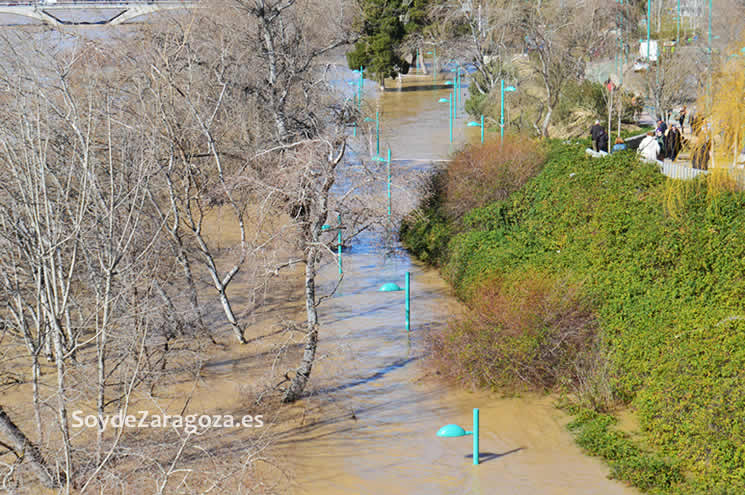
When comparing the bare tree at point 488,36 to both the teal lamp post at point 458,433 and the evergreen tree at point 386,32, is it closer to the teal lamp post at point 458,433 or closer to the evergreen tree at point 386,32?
the evergreen tree at point 386,32

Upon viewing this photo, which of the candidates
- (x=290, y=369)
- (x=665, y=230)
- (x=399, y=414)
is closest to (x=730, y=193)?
(x=665, y=230)

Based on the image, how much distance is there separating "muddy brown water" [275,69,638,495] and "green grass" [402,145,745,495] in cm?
79

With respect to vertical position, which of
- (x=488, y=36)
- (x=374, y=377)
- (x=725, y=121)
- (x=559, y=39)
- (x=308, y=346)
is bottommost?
(x=374, y=377)

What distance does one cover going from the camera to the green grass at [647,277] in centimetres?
1233

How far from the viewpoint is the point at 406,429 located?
1467cm

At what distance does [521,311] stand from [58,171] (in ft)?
27.2

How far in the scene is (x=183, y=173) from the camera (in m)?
18.8

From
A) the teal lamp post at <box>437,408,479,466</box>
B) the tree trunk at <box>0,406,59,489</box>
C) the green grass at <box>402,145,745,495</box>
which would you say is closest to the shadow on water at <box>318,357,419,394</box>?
the teal lamp post at <box>437,408,479,466</box>

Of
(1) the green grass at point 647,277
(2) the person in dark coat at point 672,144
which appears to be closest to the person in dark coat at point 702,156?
(1) the green grass at point 647,277

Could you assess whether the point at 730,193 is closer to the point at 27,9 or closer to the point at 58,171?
the point at 58,171

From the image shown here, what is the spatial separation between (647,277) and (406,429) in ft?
17.7

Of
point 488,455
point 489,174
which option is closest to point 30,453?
point 488,455

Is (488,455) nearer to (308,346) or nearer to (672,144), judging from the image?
(308,346)

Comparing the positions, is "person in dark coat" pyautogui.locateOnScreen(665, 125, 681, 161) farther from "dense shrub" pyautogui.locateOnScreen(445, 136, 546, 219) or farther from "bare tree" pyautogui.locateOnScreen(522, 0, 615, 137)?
"bare tree" pyautogui.locateOnScreen(522, 0, 615, 137)
